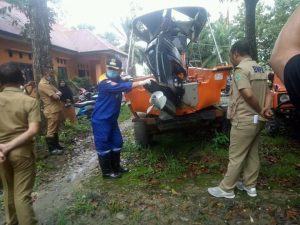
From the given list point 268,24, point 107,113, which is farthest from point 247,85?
point 268,24

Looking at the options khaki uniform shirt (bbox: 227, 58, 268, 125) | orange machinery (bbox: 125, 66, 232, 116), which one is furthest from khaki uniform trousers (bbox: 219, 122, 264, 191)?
orange machinery (bbox: 125, 66, 232, 116)

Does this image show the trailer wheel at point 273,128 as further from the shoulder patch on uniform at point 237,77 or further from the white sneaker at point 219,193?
the shoulder patch on uniform at point 237,77

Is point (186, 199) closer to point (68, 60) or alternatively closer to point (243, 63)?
point (243, 63)

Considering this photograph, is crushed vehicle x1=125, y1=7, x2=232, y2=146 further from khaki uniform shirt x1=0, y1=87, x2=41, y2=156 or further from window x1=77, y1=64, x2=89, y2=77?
window x1=77, y1=64, x2=89, y2=77

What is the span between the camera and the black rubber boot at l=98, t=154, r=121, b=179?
482 centimetres

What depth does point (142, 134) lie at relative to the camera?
6.02m

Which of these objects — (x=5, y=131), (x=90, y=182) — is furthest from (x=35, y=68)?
(x=5, y=131)

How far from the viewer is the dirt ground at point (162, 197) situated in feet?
11.6

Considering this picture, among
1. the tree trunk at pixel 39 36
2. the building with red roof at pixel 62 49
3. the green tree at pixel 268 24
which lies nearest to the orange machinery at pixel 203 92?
the tree trunk at pixel 39 36

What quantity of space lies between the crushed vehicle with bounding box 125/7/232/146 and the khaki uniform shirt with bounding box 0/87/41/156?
179cm

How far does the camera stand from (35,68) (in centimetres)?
792

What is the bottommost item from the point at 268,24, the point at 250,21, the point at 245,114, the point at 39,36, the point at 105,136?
the point at 105,136

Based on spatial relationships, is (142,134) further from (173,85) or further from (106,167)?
(173,85)

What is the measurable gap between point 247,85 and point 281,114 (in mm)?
2766
